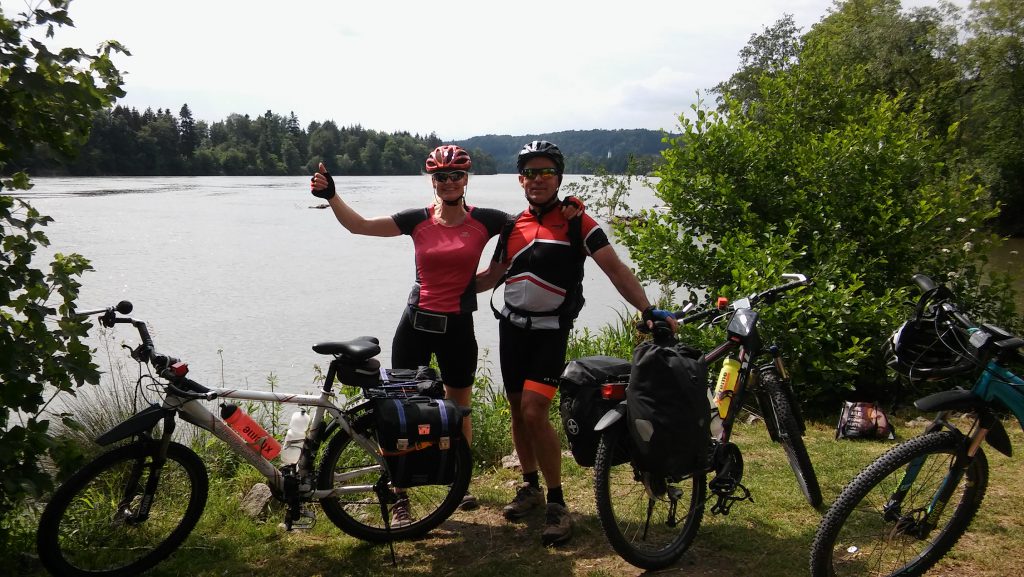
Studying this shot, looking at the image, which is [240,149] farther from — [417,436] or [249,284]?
[417,436]

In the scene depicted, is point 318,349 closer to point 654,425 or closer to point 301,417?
point 301,417

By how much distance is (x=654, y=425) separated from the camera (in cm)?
313

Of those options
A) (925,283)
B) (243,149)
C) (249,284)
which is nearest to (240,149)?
(243,149)

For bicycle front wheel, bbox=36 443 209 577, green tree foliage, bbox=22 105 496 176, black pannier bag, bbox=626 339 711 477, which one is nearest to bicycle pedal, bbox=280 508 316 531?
bicycle front wheel, bbox=36 443 209 577

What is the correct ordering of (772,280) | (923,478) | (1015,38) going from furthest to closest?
(1015,38)
(772,280)
(923,478)

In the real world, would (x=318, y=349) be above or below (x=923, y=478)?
above

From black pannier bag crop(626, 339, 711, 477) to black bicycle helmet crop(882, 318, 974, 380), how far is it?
0.88 metres

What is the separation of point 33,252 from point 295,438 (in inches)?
58.6

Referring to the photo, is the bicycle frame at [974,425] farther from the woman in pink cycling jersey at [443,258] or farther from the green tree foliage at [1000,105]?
the green tree foliage at [1000,105]

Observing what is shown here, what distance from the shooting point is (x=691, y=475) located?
3463 mm

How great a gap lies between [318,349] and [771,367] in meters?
2.44

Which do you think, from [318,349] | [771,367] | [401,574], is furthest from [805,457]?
[318,349]

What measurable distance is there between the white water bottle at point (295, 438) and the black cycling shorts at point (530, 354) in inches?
42.6

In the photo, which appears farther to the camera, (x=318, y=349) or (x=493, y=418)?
(x=493, y=418)
